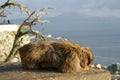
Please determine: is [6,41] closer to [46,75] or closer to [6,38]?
[6,38]

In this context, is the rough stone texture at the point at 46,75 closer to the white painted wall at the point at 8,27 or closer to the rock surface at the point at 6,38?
the white painted wall at the point at 8,27

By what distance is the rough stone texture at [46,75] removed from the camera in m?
5.58

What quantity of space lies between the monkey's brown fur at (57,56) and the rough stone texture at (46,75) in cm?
8

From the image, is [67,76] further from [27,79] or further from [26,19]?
[26,19]

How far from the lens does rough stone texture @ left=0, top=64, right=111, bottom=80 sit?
5.58 metres

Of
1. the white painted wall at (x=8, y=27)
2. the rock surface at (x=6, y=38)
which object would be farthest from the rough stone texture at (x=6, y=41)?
the white painted wall at (x=8, y=27)

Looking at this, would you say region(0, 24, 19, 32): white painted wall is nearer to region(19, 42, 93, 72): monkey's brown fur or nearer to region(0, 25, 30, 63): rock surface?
region(0, 25, 30, 63): rock surface

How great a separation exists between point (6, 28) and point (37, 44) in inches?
648

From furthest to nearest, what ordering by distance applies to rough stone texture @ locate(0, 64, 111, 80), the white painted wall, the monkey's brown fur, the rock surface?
the rock surface → the white painted wall → the monkey's brown fur → rough stone texture @ locate(0, 64, 111, 80)

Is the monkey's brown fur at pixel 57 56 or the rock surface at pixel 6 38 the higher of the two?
the monkey's brown fur at pixel 57 56

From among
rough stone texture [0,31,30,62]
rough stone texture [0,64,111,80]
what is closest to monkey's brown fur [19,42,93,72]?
rough stone texture [0,64,111,80]

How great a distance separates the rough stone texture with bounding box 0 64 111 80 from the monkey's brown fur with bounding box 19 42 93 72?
79 millimetres

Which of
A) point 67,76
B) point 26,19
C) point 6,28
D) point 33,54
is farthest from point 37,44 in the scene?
point 6,28

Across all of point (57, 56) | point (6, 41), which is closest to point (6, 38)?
point (6, 41)
